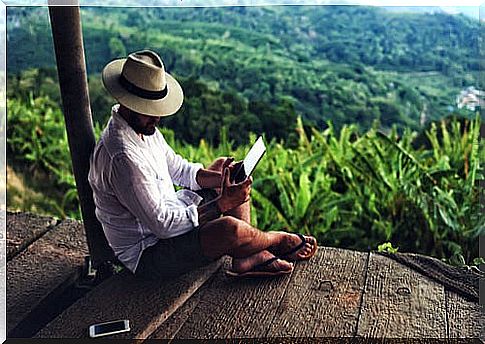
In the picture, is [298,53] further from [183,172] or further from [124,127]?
[124,127]

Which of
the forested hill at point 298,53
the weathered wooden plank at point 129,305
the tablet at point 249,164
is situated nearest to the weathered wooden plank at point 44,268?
the weathered wooden plank at point 129,305

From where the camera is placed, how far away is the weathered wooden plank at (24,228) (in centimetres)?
321

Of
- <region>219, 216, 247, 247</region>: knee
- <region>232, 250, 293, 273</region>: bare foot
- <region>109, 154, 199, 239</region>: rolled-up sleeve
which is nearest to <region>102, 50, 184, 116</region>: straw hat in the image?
<region>109, 154, 199, 239</region>: rolled-up sleeve

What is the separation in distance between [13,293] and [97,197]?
46cm

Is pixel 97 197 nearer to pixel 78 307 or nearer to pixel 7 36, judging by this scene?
pixel 78 307

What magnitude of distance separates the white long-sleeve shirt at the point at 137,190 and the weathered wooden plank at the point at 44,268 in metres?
0.28

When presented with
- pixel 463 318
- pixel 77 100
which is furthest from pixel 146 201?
pixel 463 318

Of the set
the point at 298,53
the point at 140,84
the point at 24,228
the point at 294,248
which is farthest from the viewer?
the point at 298,53

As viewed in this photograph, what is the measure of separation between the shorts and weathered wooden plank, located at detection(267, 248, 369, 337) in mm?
322

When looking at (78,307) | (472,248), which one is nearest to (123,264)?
(78,307)

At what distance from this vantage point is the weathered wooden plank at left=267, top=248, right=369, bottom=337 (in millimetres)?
2701

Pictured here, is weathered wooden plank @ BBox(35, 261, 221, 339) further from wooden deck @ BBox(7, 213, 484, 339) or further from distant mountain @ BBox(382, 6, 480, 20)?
distant mountain @ BBox(382, 6, 480, 20)

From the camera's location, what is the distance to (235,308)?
279cm

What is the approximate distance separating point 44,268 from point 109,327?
1.55 feet
